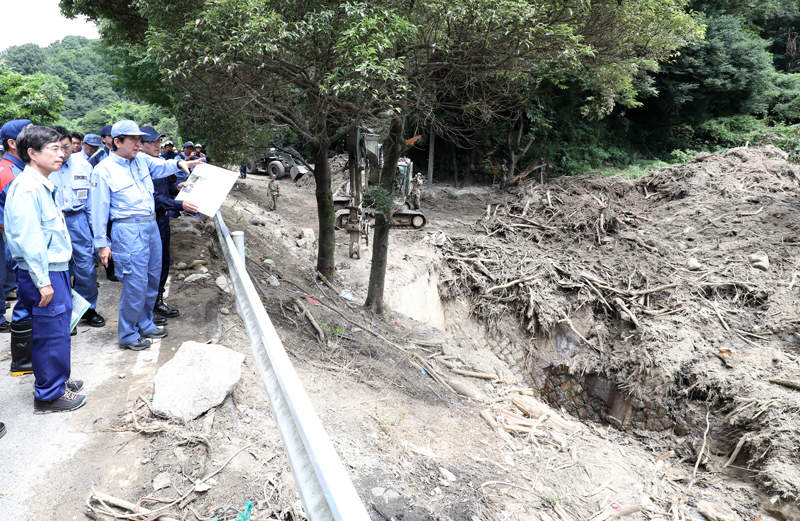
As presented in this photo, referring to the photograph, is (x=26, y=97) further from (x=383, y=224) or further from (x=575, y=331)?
(x=575, y=331)

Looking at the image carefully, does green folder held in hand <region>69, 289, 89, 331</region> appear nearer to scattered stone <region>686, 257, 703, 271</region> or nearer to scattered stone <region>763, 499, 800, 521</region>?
scattered stone <region>763, 499, 800, 521</region>

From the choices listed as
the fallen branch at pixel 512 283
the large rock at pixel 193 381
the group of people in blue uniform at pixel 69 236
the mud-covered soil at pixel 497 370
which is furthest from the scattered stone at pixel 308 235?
the large rock at pixel 193 381

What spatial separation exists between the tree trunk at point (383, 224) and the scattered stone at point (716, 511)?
536 cm

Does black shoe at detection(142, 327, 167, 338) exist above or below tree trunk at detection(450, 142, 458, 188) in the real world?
below

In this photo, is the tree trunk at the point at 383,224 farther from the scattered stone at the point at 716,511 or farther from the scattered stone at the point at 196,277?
the scattered stone at the point at 716,511

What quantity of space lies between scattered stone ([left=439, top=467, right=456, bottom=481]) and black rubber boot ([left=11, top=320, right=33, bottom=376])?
11.1ft

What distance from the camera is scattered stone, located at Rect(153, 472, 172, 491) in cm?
242

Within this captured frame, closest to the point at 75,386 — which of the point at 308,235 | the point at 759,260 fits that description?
the point at 308,235

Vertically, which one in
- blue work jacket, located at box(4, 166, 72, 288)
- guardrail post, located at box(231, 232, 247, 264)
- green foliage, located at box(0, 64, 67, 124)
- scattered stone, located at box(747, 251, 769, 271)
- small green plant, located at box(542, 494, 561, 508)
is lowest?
small green plant, located at box(542, 494, 561, 508)

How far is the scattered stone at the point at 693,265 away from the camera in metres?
9.14

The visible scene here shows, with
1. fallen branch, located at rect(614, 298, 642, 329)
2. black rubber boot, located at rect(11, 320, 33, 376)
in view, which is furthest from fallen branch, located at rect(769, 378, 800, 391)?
black rubber boot, located at rect(11, 320, 33, 376)

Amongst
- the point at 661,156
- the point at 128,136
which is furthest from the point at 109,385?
the point at 661,156

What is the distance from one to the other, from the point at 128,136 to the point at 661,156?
25.5 metres

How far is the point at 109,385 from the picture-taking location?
132 inches
